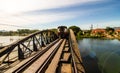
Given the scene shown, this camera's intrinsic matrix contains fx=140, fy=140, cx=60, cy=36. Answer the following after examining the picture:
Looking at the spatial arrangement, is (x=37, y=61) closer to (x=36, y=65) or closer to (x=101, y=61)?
(x=36, y=65)

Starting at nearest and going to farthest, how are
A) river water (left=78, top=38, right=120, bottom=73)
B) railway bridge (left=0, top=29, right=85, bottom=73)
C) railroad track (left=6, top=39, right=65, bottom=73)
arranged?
railroad track (left=6, top=39, right=65, bottom=73)
railway bridge (left=0, top=29, right=85, bottom=73)
river water (left=78, top=38, right=120, bottom=73)

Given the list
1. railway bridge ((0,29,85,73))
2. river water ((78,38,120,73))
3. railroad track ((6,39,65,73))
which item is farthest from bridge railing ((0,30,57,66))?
river water ((78,38,120,73))

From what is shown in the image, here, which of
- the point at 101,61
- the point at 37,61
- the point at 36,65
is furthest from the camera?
the point at 101,61

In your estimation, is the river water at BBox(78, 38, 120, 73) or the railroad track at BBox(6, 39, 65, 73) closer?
the railroad track at BBox(6, 39, 65, 73)

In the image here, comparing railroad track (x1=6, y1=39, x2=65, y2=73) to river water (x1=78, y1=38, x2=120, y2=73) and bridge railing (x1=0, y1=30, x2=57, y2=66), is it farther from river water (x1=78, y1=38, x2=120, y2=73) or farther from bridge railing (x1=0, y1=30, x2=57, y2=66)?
river water (x1=78, y1=38, x2=120, y2=73)

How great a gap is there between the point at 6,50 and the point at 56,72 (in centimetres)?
283

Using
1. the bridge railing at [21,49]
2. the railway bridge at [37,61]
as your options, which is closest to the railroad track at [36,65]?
the railway bridge at [37,61]

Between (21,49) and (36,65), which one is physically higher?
(21,49)

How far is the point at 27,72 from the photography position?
6840 millimetres

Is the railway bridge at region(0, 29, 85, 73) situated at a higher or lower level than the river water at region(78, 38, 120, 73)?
higher

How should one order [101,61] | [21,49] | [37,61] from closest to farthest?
[37,61]
[21,49]
[101,61]

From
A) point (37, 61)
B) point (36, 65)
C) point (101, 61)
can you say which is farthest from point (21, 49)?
point (101, 61)

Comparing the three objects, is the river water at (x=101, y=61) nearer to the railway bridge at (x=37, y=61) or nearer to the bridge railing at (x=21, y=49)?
the bridge railing at (x=21, y=49)

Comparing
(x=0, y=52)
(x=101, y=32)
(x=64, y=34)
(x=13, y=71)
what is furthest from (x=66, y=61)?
(x=101, y=32)
